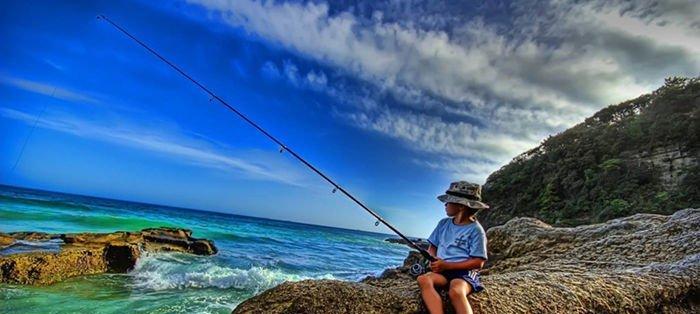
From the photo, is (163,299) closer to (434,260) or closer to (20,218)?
(434,260)

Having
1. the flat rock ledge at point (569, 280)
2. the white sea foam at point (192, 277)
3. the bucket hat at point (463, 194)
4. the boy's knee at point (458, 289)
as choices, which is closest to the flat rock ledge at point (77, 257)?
the white sea foam at point (192, 277)

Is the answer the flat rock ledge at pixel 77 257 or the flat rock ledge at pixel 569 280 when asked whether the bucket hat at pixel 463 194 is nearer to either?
the flat rock ledge at pixel 569 280

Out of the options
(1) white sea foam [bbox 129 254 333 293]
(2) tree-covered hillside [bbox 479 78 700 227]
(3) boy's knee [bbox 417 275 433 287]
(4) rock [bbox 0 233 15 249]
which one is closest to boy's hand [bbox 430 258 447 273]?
(3) boy's knee [bbox 417 275 433 287]

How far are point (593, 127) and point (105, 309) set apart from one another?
3398cm

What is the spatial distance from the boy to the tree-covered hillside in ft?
69.9

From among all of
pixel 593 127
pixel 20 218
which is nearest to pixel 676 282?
pixel 593 127

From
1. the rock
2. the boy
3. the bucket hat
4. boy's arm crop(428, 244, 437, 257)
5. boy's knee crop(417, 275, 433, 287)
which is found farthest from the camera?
the rock

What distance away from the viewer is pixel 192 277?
13969 mm

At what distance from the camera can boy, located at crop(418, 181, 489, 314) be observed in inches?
121

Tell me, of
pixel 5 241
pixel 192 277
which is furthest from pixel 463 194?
pixel 5 241

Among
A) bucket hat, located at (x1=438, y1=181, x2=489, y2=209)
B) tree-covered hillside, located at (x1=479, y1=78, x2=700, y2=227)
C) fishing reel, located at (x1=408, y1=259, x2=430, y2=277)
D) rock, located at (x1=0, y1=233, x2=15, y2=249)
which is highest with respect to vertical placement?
tree-covered hillside, located at (x1=479, y1=78, x2=700, y2=227)

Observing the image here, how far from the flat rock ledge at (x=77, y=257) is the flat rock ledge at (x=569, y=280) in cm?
1100

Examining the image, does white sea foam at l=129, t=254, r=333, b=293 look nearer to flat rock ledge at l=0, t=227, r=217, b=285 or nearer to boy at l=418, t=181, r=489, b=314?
flat rock ledge at l=0, t=227, r=217, b=285

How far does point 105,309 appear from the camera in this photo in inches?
365
